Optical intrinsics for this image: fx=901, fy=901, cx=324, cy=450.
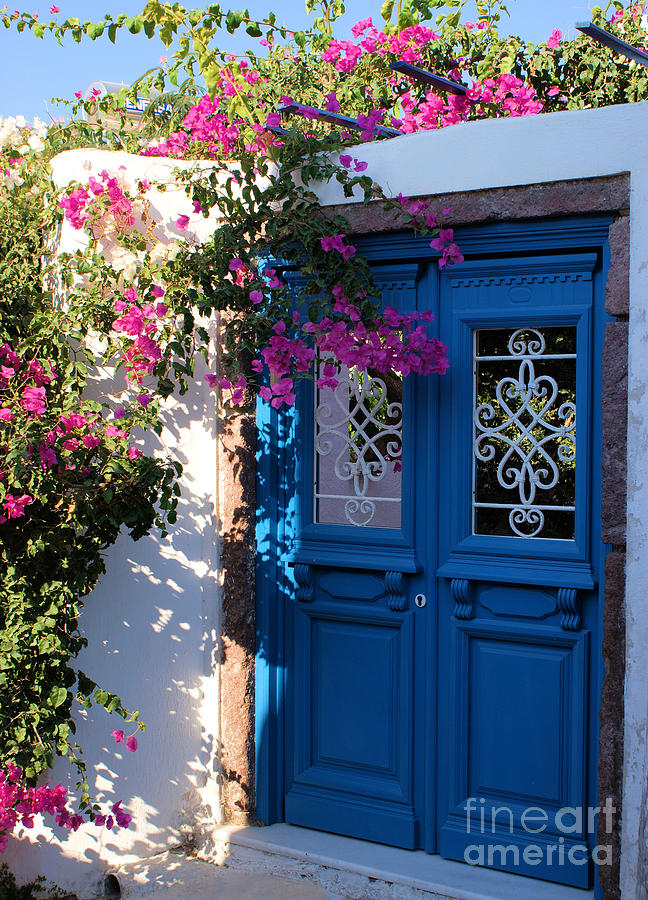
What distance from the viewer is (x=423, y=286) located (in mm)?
3521

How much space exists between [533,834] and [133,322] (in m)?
2.40

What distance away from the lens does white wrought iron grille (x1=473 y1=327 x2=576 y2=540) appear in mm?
3285

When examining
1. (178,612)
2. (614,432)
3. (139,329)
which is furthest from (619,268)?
(178,612)

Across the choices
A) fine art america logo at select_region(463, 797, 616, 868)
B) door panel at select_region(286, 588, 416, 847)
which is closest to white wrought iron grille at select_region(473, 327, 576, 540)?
door panel at select_region(286, 588, 416, 847)

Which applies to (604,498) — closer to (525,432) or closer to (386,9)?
(525,432)

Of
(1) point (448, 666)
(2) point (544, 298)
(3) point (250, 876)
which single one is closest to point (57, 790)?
(3) point (250, 876)

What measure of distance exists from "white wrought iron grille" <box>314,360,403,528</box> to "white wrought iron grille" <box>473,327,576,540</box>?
354 millimetres

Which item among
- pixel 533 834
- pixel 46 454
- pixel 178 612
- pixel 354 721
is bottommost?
pixel 533 834

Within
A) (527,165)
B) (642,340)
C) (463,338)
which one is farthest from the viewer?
(463,338)

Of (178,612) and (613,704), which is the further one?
(178,612)

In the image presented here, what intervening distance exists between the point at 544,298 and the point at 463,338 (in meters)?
0.34

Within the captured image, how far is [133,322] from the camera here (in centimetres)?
339

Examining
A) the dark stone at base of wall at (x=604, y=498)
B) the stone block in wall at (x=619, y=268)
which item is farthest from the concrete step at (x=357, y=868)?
the stone block in wall at (x=619, y=268)

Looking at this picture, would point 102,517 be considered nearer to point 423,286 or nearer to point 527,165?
point 423,286
